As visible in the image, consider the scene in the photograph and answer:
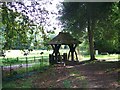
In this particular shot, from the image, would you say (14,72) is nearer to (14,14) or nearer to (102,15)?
(14,14)

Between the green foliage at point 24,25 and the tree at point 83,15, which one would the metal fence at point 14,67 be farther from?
the tree at point 83,15

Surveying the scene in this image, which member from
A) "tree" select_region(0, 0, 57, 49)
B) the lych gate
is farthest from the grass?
the lych gate

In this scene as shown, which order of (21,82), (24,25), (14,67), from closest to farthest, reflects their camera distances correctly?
(24,25), (21,82), (14,67)

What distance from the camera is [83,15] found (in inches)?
669

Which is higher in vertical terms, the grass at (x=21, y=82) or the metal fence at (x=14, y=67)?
the metal fence at (x=14, y=67)

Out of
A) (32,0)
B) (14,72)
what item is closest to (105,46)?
(14,72)

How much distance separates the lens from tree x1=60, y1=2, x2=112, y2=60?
14241 mm

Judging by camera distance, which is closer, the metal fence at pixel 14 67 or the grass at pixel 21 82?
the grass at pixel 21 82

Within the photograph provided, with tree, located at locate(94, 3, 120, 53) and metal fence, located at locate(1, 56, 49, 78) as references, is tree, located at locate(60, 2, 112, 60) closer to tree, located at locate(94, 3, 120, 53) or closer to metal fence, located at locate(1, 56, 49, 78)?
tree, located at locate(94, 3, 120, 53)

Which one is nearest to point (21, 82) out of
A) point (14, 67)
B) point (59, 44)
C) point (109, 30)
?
point (14, 67)

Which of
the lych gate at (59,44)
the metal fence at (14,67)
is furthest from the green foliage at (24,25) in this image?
the lych gate at (59,44)

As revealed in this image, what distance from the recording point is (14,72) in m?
10.8

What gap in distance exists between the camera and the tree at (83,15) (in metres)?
14.2

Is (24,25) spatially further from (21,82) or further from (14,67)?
(14,67)
